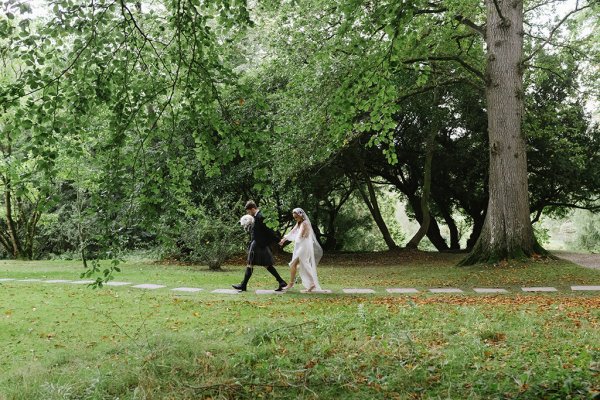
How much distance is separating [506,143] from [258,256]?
25.9 ft

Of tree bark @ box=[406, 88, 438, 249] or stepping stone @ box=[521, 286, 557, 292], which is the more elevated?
tree bark @ box=[406, 88, 438, 249]

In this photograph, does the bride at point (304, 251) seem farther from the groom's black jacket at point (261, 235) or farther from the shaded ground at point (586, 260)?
the shaded ground at point (586, 260)

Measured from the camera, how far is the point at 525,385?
4.38 metres

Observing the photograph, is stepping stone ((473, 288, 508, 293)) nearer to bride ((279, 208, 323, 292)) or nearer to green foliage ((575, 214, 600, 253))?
bride ((279, 208, 323, 292))

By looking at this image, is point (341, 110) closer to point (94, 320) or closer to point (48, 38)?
point (48, 38)

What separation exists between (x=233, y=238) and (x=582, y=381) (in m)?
13.7

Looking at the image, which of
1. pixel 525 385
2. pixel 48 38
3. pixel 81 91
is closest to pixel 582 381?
pixel 525 385

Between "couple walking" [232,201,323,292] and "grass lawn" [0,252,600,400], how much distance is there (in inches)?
40.8

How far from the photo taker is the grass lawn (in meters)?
4.64

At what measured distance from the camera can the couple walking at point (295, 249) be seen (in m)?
10.9

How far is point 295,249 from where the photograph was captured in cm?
1095

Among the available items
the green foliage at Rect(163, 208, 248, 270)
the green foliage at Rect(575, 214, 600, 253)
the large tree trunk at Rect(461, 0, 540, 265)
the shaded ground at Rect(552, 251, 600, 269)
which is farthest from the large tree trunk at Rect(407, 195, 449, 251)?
the green foliage at Rect(163, 208, 248, 270)

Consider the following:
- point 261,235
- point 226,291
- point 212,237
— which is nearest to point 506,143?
point 261,235

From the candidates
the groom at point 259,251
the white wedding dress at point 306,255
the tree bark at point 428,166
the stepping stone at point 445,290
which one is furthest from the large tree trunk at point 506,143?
the groom at point 259,251
